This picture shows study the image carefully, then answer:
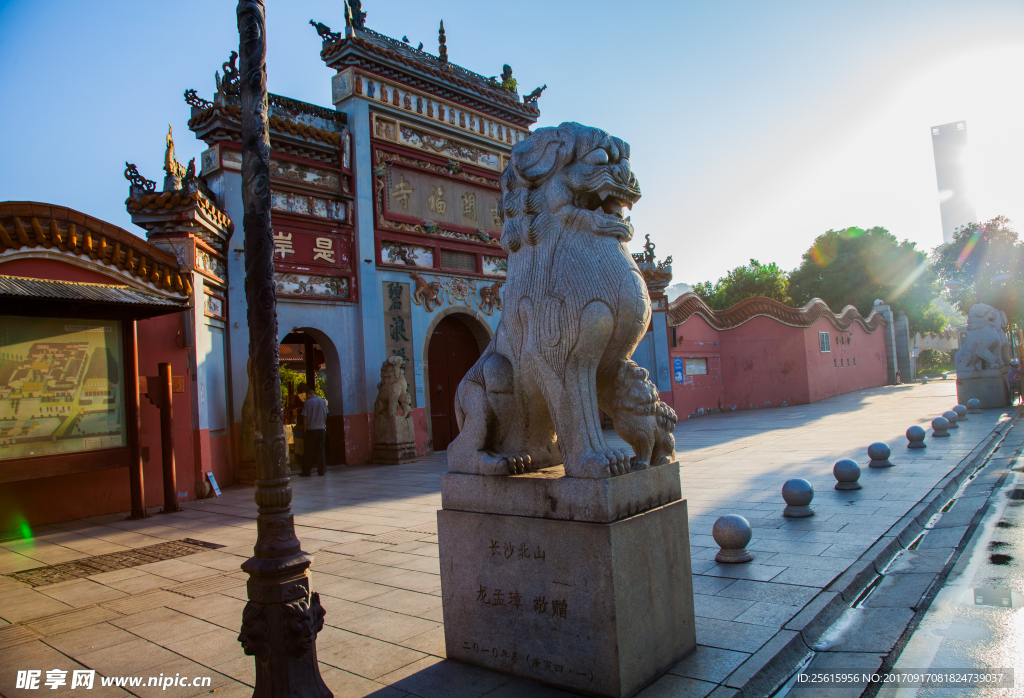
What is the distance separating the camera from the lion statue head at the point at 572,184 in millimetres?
2820

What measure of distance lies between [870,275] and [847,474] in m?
29.4

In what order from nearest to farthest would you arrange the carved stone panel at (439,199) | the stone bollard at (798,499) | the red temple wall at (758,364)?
the stone bollard at (798,499), the carved stone panel at (439,199), the red temple wall at (758,364)

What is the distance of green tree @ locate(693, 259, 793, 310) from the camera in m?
33.7

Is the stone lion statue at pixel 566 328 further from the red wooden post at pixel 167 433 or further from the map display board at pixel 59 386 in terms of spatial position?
the red wooden post at pixel 167 433

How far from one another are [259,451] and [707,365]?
17.5m

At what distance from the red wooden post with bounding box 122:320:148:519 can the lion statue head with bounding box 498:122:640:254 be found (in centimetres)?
596

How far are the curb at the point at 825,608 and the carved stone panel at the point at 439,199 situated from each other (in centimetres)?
861

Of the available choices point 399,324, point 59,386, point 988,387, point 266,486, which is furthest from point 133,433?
point 988,387

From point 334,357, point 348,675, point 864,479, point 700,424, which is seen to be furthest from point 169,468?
point 700,424

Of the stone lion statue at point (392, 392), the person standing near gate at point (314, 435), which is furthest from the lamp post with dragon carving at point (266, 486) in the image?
the stone lion statue at point (392, 392)

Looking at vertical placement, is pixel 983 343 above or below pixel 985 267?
below

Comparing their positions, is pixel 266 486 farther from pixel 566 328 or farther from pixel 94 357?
pixel 94 357

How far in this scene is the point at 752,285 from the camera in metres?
34.3

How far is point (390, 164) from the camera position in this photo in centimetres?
1213
